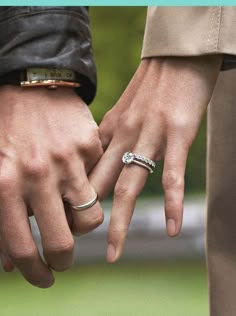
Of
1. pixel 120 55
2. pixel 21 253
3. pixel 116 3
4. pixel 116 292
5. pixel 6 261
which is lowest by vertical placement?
pixel 120 55

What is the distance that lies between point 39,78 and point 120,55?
8.39 m

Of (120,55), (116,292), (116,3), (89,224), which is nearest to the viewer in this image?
(116,3)

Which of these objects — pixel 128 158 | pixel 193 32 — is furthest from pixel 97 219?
pixel 193 32

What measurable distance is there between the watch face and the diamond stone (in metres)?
0.18

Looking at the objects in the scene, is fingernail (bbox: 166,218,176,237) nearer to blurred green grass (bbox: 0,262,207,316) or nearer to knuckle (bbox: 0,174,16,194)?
knuckle (bbox: 0,174,16,194)

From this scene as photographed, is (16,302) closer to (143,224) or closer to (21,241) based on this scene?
(143,224)

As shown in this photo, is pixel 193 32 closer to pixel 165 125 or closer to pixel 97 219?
pixel 165 125

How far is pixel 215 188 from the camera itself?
2775 millimetres

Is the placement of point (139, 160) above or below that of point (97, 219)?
above

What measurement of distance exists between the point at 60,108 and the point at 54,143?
0.08 meters

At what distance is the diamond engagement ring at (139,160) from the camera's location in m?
2.44

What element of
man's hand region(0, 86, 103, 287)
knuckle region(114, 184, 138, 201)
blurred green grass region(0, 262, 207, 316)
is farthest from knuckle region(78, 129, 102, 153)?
blurred green grass region(0, 262, 207, 316)

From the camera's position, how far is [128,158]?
245 centimetres

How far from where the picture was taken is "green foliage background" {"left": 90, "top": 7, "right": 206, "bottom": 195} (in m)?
10.4
